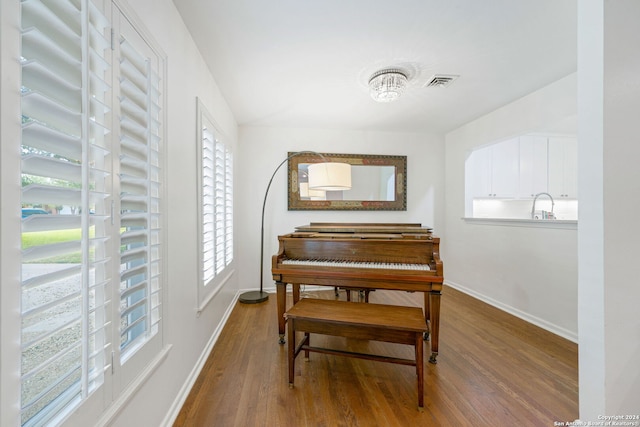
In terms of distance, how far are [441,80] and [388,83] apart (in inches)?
22.5

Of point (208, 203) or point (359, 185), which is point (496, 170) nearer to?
point (359, 185)

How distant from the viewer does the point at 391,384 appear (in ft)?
5.94

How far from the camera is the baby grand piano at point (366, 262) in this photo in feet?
6.60

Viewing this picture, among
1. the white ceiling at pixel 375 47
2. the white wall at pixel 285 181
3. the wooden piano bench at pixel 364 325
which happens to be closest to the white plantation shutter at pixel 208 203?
the white ceiling at pixel 375 47

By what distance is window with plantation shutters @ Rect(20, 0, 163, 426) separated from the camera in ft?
2.24

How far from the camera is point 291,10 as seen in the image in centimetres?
163

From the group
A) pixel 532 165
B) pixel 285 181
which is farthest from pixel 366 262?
pixel 532 165

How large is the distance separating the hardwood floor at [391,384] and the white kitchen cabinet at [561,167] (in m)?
2.54

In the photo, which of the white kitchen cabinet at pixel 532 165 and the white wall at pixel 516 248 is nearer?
the white wall at pixel 516 248

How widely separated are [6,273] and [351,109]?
10.4ft

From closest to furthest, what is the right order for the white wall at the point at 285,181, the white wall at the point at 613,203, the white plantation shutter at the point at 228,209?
the white wall at the point at 613,203, the white plantation shutter at the point at 228,209, the white wall at the point at 285,181

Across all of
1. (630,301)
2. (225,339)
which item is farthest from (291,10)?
(225,339)

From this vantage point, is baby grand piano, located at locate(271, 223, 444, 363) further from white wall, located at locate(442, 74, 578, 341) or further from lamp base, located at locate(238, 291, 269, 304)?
white wall, located at locate(442, 74, 578, 341)

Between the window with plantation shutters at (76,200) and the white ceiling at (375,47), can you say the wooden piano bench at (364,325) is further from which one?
the white ceiling at (375,47)
